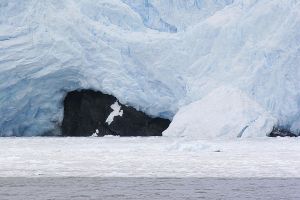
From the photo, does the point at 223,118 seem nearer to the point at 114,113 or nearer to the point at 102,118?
the point at 114,113

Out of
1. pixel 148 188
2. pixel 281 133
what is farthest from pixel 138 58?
pixel 148 188

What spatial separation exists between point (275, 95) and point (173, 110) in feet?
9.31

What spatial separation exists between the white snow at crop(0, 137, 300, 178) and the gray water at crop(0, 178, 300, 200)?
1.66ft

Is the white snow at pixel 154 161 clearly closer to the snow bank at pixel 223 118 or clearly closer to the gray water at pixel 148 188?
the gray water at pixel 148 188

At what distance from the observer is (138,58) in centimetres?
1584

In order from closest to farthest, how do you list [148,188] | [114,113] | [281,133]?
1. [148,188]
2. [281,133]
3. [114,113]

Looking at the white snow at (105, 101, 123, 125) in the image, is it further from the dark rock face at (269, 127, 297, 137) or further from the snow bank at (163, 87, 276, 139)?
the dark rock face at (269, 127, 297, 137)

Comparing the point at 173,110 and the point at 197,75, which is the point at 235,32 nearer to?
the point at 197,75

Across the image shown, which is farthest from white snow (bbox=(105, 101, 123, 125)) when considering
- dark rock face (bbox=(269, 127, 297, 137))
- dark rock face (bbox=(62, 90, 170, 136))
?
dark rock face (bbox=(269, 127, 297, 137))

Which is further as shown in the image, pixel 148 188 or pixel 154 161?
pixel 154 161

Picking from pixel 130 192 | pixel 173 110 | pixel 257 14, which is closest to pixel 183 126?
pixel 173 110

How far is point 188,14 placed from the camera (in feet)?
55.2

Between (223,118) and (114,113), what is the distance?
10.8ft

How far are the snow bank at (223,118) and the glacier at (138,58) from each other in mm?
203
